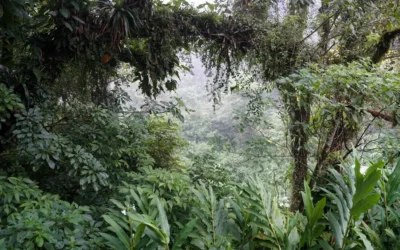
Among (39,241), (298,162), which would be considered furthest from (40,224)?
(298,162)

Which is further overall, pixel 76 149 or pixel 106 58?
pixel 106 58

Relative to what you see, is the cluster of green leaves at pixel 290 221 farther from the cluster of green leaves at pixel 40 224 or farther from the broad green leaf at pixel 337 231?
the cluster of green leaves at pixel 40 224

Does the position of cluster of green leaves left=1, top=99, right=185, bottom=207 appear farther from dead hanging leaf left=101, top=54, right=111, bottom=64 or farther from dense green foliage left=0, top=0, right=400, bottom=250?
dead hanging leaf left=101, top=54, right=111, bottom=64

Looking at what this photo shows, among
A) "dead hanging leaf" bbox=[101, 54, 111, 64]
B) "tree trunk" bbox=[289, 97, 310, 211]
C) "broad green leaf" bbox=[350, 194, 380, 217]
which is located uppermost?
"dead hanging leaf" bbox=[101, 54, 111, 64]

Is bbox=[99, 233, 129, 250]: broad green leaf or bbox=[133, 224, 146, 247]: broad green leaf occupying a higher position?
bbox=[133, 224, 146, 247]: broad green leaf

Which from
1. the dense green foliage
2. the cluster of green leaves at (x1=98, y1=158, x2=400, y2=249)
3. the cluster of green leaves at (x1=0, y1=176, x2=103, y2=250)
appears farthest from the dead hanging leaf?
the cluster of green leaves at (x1=98, y1=158, x2=400, y2=249)

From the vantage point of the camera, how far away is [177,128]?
3.16 meters

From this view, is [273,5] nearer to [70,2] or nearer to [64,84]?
[70,2]

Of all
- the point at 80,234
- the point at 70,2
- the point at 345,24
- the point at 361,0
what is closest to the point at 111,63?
the point at 70,2

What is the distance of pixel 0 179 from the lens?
5.07ft

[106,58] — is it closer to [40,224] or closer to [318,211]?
[40,224]

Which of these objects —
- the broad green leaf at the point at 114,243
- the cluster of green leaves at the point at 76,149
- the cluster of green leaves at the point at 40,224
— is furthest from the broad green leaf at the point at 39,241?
the cluster of green leaves at the point at 76,149

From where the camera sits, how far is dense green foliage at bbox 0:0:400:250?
1.25 metres

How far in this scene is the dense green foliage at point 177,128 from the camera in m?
1.25
